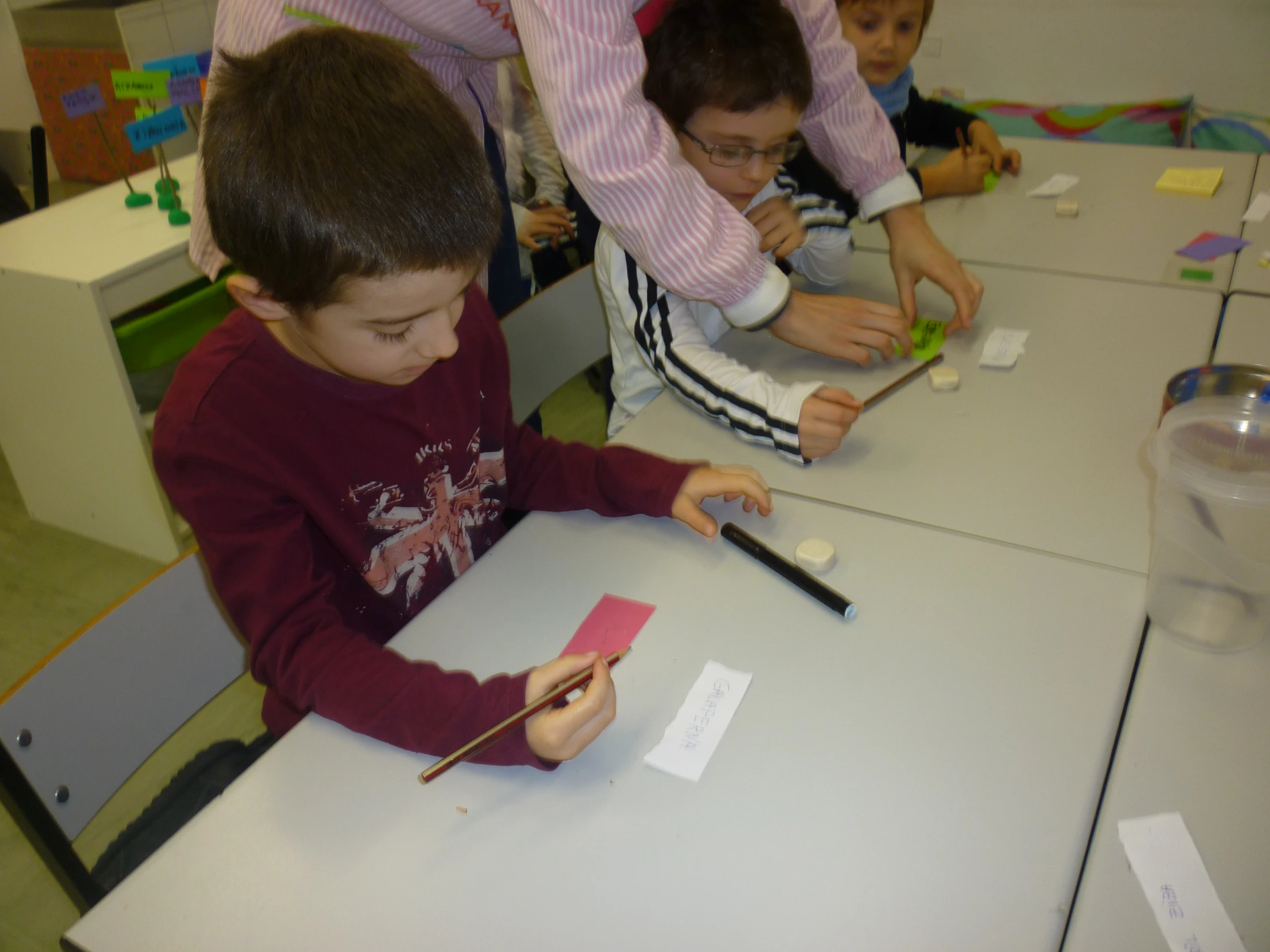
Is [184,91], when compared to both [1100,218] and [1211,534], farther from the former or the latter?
[1211,534]

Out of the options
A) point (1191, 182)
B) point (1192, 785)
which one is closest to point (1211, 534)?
point (1192, 785)

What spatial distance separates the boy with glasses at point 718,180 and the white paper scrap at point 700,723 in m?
0.38

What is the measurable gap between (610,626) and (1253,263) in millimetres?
1300

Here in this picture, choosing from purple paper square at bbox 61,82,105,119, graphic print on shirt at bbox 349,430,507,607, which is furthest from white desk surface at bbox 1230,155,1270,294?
purple paper square at bbox 61,82,105,119

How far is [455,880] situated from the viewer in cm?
65

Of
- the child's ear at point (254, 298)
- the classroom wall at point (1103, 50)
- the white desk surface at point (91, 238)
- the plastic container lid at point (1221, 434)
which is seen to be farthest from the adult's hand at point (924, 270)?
the classroom wall at point (1103, 50)

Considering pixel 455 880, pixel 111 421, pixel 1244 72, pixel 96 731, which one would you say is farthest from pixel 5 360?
pixel 1244 72

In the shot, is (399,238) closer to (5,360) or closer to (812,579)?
(812,579)

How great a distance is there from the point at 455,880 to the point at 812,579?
42 cm

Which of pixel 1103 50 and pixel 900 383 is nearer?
pixel 900 383

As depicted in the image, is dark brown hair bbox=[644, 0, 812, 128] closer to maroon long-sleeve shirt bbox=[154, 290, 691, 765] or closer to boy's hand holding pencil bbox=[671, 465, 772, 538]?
maroon long-sleeve shirt bbox=[154, 290, 691, 765]

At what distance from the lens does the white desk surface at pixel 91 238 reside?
1864 mm

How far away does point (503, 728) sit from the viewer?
0.69 metres

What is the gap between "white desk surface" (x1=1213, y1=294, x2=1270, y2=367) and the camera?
1.22 metres
